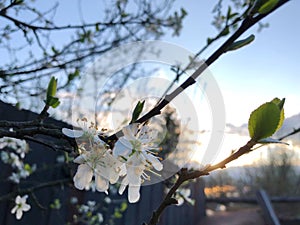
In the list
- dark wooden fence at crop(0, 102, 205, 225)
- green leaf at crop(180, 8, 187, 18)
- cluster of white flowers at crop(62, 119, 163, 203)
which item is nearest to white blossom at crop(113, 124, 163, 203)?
cluster of white flowers at crop(62, 119, 163, 203)

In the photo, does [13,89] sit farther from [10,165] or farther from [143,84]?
[143,84]

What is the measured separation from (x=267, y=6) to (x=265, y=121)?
15 cm

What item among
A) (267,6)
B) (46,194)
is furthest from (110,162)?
(46,194)

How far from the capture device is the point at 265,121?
279 mm

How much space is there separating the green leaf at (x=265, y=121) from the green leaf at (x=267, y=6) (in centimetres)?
14

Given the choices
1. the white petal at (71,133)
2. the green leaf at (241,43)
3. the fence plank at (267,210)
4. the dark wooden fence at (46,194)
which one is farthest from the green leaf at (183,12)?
the fence plank at (267,210)

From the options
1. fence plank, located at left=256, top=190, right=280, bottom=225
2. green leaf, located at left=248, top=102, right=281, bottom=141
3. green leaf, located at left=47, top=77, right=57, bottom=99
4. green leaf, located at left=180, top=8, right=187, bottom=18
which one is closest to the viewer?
green leaf, located at left=248, top=102, right=281, bottom=141

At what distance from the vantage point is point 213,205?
5.40m

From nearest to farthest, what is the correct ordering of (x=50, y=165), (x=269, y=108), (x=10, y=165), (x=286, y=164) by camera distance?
1. (x=269, y=108)
2. (x=10, y=165)
3. (x=50, y=165)
4. (x=286, y=164)

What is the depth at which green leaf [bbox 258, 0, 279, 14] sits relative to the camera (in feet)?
1.13

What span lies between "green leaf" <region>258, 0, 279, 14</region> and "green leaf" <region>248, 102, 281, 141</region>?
0.45 feet

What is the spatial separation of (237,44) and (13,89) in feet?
3.25

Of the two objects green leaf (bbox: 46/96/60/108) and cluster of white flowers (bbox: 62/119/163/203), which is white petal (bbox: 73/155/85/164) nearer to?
cluster of white flowers (bbox: 62/119/163/203)

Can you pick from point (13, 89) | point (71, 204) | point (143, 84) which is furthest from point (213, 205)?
point (143, 84)
